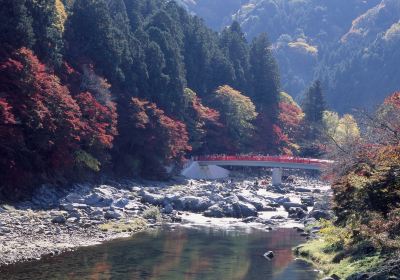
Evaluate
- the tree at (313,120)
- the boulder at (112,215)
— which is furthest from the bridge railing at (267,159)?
the boulder at (112,215)

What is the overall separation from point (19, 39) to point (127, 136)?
18.5 meters

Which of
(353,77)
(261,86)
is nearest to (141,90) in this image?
(261,86)

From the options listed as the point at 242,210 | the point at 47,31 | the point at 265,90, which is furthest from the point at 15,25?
the point at 265,90

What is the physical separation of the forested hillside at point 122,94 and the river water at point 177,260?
40.5 feet

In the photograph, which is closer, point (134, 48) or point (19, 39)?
point (19, 39)

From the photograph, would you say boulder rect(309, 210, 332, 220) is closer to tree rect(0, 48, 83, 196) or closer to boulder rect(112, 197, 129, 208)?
boulder rect(112, 197, 129, 208)

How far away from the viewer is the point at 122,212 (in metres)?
45.9

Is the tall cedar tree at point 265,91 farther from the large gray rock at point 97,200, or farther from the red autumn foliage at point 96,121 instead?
the large gray rock at point 97,200

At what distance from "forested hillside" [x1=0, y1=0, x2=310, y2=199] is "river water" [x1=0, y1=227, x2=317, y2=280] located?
12342 millimetres

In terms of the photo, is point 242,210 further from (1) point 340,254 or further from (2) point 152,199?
(1) point 340,254

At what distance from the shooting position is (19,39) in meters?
50.7

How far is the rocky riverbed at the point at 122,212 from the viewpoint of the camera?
34500 millimetres

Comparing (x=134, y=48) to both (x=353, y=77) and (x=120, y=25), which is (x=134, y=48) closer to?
(x=120, y=25)

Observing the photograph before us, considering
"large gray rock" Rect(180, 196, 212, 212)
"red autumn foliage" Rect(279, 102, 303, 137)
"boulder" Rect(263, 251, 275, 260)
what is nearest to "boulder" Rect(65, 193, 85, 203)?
"large gray rock" Rect(180, 196, 212, 212)
